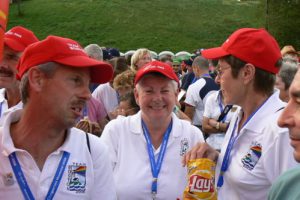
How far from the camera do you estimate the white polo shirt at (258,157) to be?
2.68m

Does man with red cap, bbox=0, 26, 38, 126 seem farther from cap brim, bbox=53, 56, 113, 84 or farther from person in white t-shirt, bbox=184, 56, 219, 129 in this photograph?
person in white t-shirt, bbox=184, 56, 219, 129

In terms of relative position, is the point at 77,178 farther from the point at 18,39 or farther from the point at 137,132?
the point at 18,39

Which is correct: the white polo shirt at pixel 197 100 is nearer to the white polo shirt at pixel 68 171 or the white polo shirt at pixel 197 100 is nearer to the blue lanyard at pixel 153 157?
the blue lanyard at pixel 153 157

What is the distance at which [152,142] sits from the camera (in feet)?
11.4

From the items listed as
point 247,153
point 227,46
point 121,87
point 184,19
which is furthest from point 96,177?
point 184,19

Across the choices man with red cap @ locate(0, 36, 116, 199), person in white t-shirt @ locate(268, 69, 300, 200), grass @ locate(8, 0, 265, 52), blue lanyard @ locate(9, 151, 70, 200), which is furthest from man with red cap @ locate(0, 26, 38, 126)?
grass @ locate(8, 0, 265, 52)

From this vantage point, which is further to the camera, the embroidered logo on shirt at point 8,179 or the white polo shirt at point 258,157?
the white polo shirt at point 258,157

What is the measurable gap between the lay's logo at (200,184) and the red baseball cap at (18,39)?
1799mm

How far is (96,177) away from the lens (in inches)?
103

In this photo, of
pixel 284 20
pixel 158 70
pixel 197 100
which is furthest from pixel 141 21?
pixel 158 70

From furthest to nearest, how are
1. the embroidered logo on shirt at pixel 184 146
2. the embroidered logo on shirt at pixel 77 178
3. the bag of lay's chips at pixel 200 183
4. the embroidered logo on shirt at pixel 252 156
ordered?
1. the embroidered logo on shirt at pixel 184 146
2. the embroidered logo on shirt at pixel 252 156
3. the bag of lay's chips at pixel 200 183
4. the embroidered logo on shirt at pixel 77 178

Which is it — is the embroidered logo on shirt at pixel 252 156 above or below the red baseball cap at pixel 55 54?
below

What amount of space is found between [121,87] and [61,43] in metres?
3.00

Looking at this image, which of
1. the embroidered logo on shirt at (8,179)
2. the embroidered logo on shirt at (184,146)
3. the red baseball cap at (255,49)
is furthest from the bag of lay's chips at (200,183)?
the embroidered logo on shirt at (8,179)
